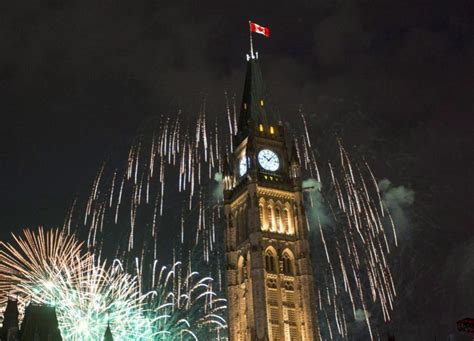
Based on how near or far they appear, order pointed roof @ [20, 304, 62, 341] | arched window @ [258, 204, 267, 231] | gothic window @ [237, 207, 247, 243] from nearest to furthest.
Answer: pointed roof @ [20, 304, 62, 341] → arched window @ [258, 204, 267, 231] → gothic window @ [237, 207, 247, 243]

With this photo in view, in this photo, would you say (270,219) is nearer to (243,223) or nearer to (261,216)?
(261,216)

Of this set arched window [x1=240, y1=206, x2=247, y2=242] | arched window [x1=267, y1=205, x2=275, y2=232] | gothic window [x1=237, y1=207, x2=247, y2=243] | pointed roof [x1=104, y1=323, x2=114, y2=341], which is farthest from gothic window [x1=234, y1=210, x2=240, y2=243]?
pointed roof [x1=104, y1=323, x2=114, y2=341]

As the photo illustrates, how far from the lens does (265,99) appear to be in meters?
104

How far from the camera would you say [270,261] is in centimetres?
8869

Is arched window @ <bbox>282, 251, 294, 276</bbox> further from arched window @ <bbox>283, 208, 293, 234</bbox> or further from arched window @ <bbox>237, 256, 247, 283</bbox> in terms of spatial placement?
arched window @ <bbox>237, 256, 247, 283</bbox>

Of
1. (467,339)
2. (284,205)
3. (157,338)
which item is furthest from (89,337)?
(467,339)

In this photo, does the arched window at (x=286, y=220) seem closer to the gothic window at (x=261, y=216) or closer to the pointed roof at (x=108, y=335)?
the gothic window at (x=261, y=216)

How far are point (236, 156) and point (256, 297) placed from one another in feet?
76.0

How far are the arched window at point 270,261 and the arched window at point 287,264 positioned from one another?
5.43 ft

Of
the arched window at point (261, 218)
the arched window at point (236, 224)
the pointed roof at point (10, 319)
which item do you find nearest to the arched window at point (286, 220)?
the arched window at point (261, 218)

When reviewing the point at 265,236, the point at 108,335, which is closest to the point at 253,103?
the point at 265,236

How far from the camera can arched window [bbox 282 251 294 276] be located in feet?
294

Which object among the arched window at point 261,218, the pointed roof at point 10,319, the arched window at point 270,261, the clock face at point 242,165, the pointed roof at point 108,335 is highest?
the clock face at point 242,165

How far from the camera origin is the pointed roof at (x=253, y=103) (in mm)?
100081
